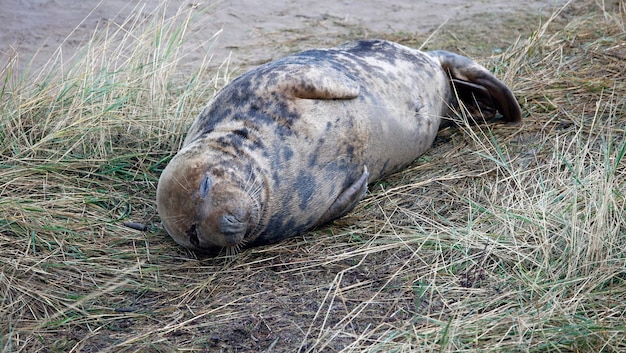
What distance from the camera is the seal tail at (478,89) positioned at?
14.7ft

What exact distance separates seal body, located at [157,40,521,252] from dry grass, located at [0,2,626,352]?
15 cm

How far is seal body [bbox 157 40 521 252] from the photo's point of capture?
3350mm

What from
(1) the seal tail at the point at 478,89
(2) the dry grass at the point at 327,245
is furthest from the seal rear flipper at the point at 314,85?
(1) the seal tail at the point at 478,89

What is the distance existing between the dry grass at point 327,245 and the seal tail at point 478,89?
0.13 meters

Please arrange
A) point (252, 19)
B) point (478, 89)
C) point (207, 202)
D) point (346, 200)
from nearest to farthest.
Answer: point (207, 202) < point (346, 200) < point (478, 89) < point (252, 19)

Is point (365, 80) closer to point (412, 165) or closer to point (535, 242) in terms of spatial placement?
point (412, 165)

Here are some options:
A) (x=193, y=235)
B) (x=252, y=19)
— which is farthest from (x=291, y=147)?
(x=252, y=19)

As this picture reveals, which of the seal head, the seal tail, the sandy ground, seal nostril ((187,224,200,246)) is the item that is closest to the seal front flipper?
the seal head

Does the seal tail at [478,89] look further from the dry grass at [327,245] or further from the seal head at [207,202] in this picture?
the seal head at [207,202]

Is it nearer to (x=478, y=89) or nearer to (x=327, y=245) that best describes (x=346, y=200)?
(x=327, y=245)

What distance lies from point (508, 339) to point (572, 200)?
87cm

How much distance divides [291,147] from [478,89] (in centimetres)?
151

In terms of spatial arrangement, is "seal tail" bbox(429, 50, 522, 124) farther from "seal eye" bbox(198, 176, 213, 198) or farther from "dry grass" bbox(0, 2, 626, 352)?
"seal eye" bbox(198, 176, 213, 198)

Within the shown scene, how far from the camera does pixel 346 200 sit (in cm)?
367
